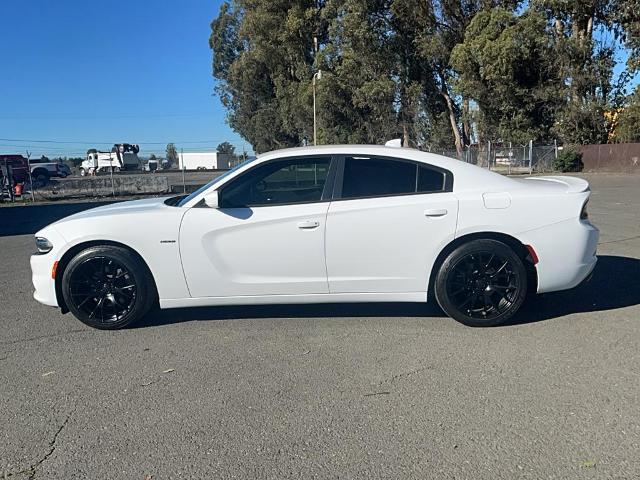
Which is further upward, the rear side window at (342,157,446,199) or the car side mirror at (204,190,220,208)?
the rear side window at (342,157,446,199)

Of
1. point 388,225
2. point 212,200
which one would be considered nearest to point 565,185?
point 388,225

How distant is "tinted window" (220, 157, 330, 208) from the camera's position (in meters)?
4.41

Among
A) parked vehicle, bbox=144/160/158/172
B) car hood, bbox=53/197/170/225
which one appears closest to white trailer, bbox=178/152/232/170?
parked vehicle, bbox=144/160/158/172

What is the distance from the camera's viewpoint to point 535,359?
3746mm

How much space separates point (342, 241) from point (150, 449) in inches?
86.5

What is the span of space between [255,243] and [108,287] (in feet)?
4.55

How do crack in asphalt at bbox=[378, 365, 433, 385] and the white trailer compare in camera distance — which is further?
the white trailer

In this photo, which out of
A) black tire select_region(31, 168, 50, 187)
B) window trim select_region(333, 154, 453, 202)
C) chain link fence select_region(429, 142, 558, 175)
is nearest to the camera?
window trim select_region(333, 154, 453, 202)

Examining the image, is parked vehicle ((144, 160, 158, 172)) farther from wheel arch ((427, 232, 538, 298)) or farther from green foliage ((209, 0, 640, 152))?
wheel arch ((427, 232, 538, 298))

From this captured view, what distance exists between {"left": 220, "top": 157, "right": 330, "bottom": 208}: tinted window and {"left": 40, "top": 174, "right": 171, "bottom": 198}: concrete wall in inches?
762

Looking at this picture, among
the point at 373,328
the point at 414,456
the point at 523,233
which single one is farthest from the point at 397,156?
the point at 414,456

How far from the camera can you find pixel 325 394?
3.31 meters

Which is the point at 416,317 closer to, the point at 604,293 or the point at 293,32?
the point at 604,293

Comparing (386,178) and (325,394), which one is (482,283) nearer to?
(386,178)
